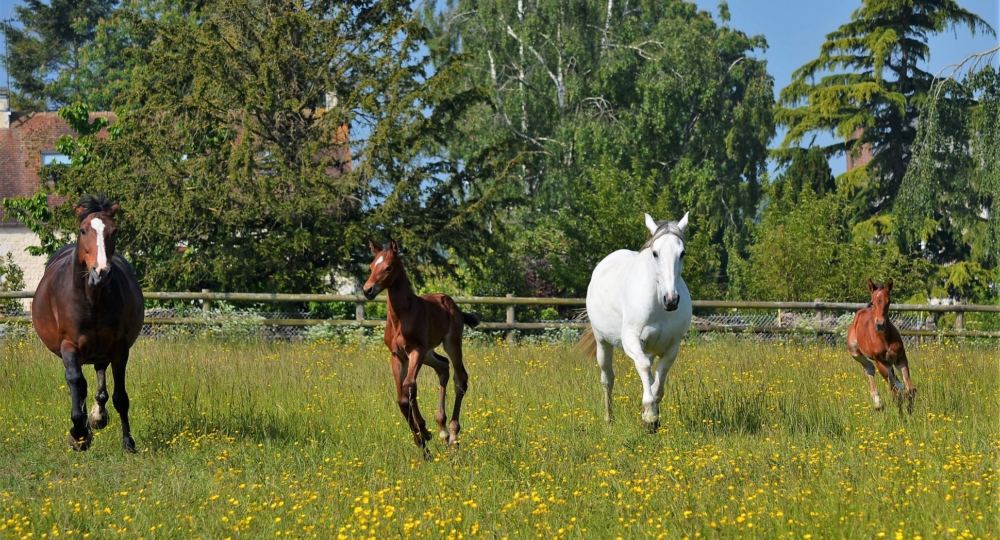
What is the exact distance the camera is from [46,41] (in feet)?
164

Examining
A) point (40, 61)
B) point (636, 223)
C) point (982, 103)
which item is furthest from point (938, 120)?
point (40, 61)

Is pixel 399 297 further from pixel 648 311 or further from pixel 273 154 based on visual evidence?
pixel 273 154

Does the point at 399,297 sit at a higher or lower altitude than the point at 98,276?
lower

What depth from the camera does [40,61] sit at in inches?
1962

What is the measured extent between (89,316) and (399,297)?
8.40ft

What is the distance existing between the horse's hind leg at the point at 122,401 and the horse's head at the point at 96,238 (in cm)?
76

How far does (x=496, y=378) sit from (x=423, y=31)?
11.8 m

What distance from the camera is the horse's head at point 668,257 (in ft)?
25.3

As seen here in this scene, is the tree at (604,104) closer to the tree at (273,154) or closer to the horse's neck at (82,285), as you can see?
the tree at (273,154)

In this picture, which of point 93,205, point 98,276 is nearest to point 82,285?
point 93,205

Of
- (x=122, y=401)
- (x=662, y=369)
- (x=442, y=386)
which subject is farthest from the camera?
(x=662, y=369)

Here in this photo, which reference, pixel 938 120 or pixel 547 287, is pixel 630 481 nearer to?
pixel 938 120

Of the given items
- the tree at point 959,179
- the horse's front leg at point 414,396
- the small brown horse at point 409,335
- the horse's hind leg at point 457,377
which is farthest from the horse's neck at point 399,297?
the tree at point 959,179

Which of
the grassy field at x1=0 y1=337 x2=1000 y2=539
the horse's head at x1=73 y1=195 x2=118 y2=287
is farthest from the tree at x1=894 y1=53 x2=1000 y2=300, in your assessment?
the horse's head at x1=73 y1=195 x2=118 y2=287
